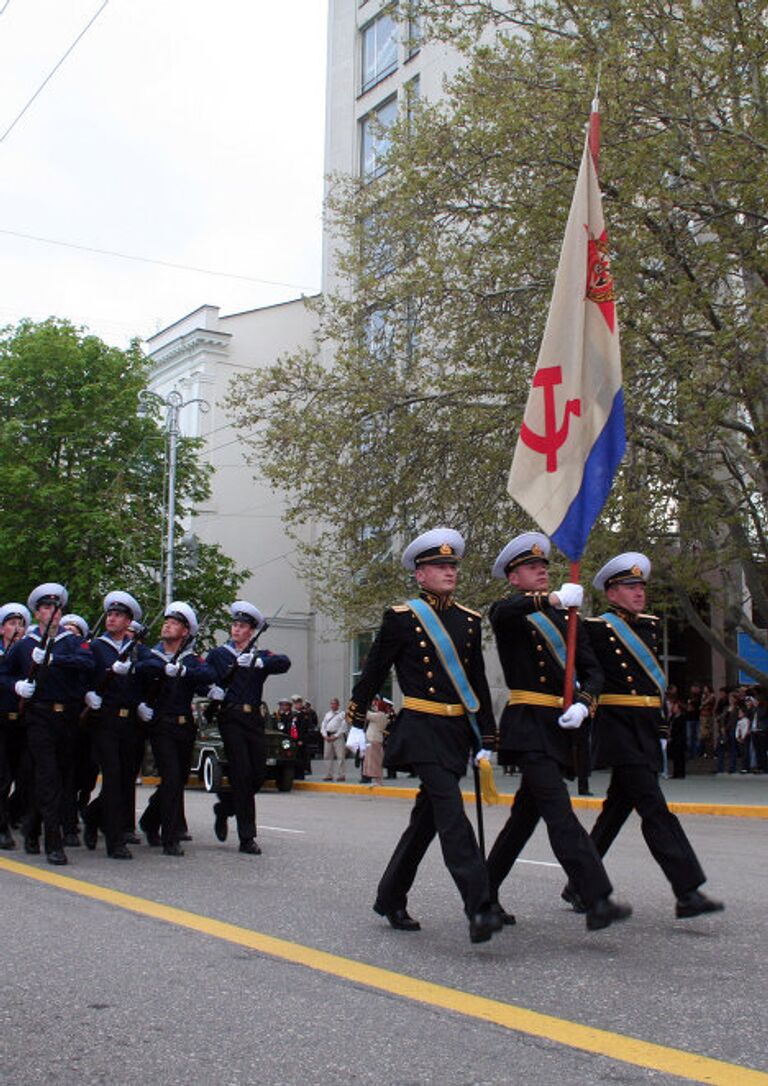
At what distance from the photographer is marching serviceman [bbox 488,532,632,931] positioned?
19.6ft

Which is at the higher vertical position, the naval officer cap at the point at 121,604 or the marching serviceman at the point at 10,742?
the naval officer cap at the point at 121,604

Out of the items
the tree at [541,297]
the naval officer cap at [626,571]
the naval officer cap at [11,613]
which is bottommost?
the naval officer cap at [626,571]

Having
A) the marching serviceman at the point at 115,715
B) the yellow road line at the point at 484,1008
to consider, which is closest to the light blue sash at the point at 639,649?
the yellow road line at the point at 484,1008

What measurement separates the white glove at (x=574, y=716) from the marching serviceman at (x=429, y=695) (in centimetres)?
43

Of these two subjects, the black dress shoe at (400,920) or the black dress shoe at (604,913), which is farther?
the black dress shoe at (400,920)

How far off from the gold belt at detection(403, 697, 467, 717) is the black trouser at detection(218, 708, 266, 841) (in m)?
3.84

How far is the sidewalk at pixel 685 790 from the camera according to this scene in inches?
657

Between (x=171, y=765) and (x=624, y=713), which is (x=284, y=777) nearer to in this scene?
(x=171, y=765)

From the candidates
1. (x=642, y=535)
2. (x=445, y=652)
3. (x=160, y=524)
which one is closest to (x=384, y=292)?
(x=642, y=535)

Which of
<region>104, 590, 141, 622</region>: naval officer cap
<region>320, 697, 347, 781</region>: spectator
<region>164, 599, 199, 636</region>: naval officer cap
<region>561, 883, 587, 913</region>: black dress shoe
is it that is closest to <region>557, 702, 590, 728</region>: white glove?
<region>561, 883, 587, 913</region>: black dress shoe

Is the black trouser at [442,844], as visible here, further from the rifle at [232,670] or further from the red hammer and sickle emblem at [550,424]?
the rifle at [232,670]

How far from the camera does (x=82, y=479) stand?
117 feet

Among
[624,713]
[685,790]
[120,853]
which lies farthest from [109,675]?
[685,790]

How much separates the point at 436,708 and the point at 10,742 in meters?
5.44
